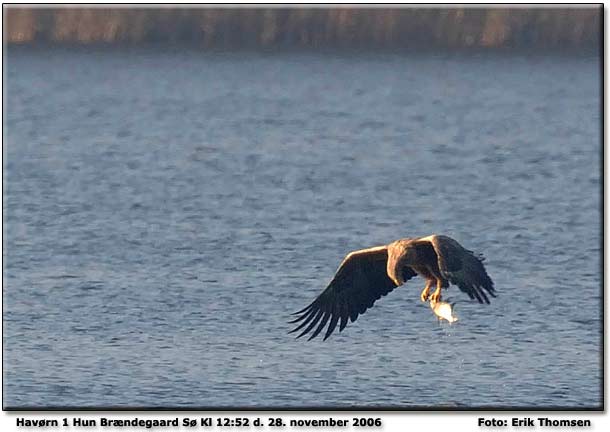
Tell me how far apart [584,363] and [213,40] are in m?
28.8

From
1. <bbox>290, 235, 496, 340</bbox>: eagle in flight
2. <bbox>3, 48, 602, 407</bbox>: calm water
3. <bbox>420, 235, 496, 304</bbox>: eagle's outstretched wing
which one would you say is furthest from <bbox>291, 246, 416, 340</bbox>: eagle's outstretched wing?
<bbox>420, 235, 496, 304</bbox>: eagle's outstretched wing

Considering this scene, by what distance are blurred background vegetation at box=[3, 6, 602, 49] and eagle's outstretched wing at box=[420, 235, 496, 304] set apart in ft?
78.4

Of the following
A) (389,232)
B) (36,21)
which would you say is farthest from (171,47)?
(389,232)

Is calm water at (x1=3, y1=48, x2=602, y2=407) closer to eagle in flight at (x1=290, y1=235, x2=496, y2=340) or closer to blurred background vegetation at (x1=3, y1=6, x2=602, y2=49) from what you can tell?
eagle in flight at (x1=290, y1=235, x2=496, y2=340)

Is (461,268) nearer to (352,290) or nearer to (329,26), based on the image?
(352,290)

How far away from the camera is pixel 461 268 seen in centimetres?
967

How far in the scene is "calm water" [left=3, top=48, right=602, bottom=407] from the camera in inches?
439

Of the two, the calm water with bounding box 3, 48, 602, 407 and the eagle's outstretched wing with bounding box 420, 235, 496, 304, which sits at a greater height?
the eagle's outstretched wing with bounding box 420, 235, 496, 304

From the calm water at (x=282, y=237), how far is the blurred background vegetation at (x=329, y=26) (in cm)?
153

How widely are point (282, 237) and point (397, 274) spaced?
625cm

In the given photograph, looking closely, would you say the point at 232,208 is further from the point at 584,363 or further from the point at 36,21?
the point at 36,21

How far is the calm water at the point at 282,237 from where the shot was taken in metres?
11.2

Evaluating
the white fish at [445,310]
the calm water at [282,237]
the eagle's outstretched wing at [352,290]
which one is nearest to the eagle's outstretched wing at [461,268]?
the white fish at [445,310]

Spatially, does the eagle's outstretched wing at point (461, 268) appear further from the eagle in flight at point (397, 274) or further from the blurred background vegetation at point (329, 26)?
the blurred background vegetation at point (329, 26)
